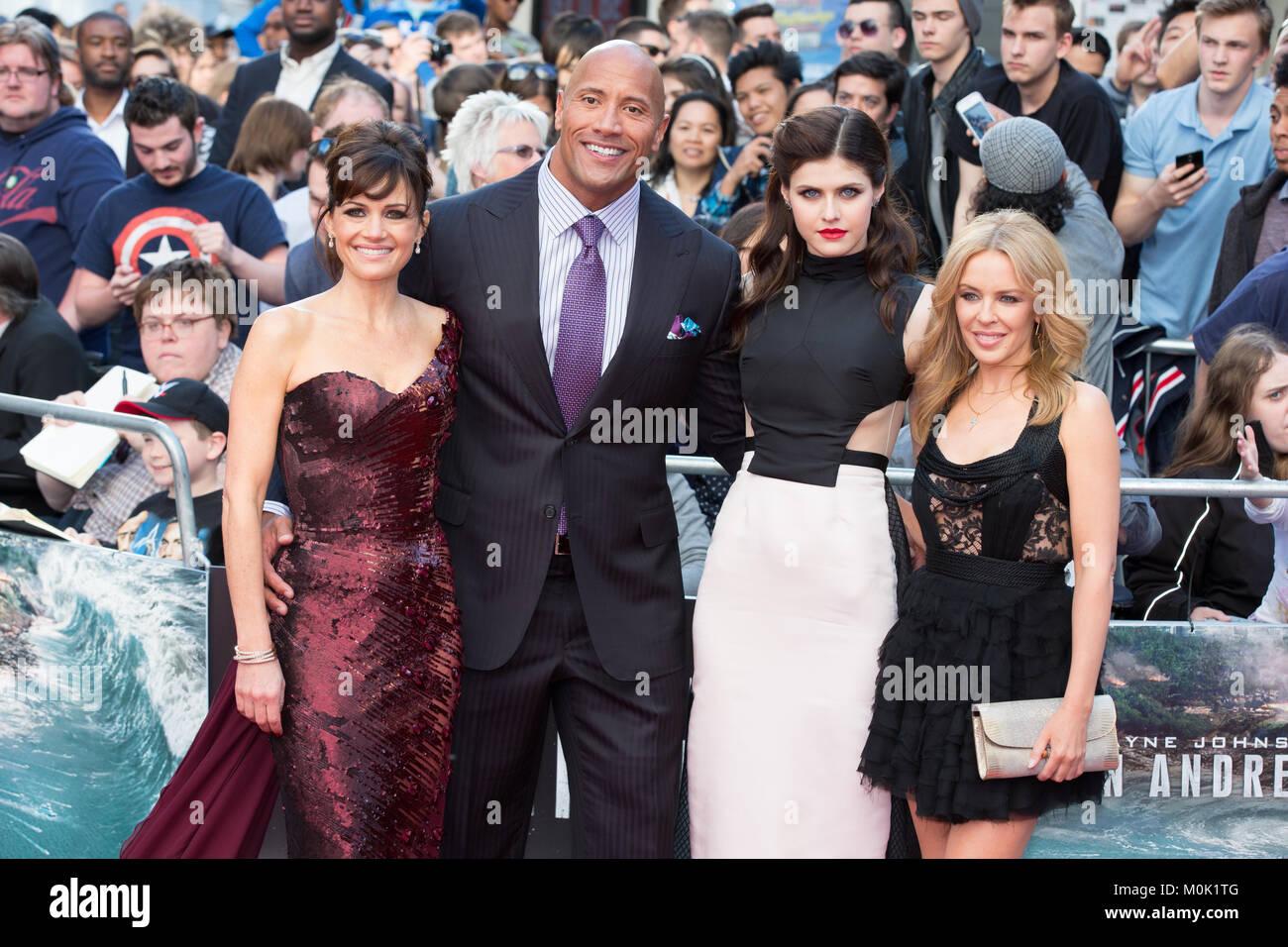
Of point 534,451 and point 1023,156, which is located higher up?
point 1023,156

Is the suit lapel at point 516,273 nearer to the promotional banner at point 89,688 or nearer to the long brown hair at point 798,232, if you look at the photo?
the long brown hair at point 798,232

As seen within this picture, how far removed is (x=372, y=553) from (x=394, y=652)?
9.1 inches

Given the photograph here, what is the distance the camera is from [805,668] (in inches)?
136

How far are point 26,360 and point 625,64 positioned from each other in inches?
127

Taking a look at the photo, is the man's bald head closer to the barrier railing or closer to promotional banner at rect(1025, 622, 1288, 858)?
the barrier railing

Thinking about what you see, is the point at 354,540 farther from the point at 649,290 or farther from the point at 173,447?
the point at 173,447

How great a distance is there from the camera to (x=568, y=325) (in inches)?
135

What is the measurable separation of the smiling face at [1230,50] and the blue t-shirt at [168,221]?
12.9 feet

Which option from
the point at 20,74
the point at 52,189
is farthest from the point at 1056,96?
the point at 20,74

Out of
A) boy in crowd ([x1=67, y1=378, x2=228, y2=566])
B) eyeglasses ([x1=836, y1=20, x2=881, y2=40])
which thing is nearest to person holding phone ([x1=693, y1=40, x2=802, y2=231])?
eyeglasses ([x1=836, y1=20, x2=881, y2=40])

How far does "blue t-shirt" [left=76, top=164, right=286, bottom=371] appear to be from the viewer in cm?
616

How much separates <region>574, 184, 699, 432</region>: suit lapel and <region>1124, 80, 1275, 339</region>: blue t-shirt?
322 cm

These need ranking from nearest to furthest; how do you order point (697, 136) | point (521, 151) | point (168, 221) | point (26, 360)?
1. point (521, 151)
2. point (26, 360)
3. point (168, 221)
4. point (697, 136)
